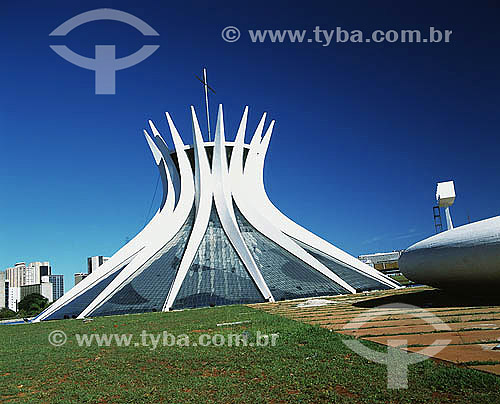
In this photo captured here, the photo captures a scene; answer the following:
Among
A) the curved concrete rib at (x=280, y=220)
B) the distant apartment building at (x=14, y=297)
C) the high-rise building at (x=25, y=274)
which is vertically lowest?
the distant apartment building at (x=14, y=297)

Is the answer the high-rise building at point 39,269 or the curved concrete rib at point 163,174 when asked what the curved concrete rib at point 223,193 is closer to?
the curved concrete rib at point 163,174

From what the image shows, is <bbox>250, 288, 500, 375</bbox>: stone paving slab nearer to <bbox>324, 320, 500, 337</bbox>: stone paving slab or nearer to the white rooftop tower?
<bbox>324, 320, 500, 337</bbox>: stone paving slab

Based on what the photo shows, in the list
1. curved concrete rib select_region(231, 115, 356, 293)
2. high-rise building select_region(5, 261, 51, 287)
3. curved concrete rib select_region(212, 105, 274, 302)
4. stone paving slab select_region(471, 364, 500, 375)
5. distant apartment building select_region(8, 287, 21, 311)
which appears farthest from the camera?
high-rise building select_region(5, 261, 51, 287)

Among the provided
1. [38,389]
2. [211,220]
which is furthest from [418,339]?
[211,220]

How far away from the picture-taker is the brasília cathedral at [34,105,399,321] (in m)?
19.0

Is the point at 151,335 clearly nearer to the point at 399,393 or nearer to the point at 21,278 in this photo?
the point at 399,393

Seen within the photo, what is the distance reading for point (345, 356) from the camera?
6250 mm

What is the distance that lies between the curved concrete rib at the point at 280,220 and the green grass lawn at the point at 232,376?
15.7 metres

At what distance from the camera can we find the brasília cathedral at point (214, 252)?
62.3 feet

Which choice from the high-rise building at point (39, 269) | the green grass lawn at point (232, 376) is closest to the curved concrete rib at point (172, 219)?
the green grass lawn at point (232, 376)

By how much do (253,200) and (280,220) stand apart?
221cm

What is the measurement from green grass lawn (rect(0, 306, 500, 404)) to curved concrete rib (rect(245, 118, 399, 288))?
618 inches

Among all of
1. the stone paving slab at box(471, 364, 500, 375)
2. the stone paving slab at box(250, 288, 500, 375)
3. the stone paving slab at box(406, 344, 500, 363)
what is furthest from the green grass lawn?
the stone paving slab at box(250, 288, 500, 375)

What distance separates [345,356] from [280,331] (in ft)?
9.40
